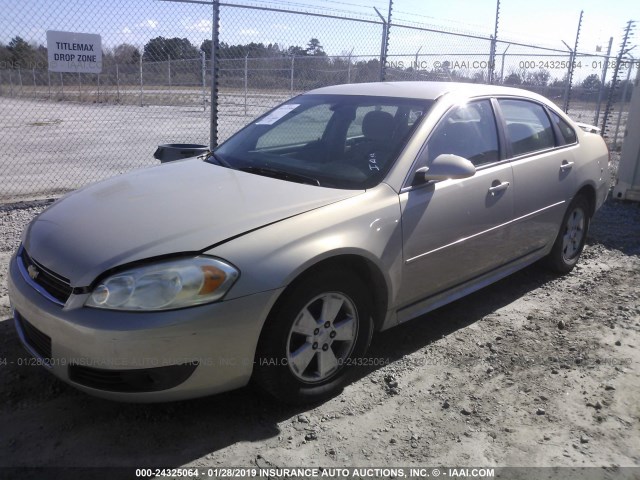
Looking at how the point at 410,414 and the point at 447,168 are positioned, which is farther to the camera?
the point at 447,168

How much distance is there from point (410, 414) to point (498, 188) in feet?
5.66

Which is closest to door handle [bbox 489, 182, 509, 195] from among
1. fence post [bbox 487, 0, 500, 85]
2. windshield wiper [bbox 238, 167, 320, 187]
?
windshield wiper [bbox 238, 167, 320, 187]

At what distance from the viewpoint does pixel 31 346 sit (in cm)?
275

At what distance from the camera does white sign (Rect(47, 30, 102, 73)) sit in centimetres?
595

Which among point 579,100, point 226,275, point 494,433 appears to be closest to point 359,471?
point 494,433

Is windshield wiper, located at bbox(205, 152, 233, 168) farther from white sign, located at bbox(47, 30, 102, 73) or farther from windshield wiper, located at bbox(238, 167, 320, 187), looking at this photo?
white sign, located at bbox(47, 30, 102, 73)

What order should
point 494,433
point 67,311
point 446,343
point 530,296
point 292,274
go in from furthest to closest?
point 530,296
point 446,343
point 494,433
point 292,274
point 67,311

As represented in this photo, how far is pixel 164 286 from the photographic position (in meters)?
2.43

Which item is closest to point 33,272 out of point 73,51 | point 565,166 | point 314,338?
point 314,338

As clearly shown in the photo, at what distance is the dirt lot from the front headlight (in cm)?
70

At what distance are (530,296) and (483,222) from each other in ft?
4.09

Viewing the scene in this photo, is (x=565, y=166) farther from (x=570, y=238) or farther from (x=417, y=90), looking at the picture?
(x=417, y=90)

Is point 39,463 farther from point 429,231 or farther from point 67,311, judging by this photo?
point 429,231

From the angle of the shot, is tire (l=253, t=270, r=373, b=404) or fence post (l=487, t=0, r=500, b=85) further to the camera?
fence post (l=487, t=0, r=500, b=85)
